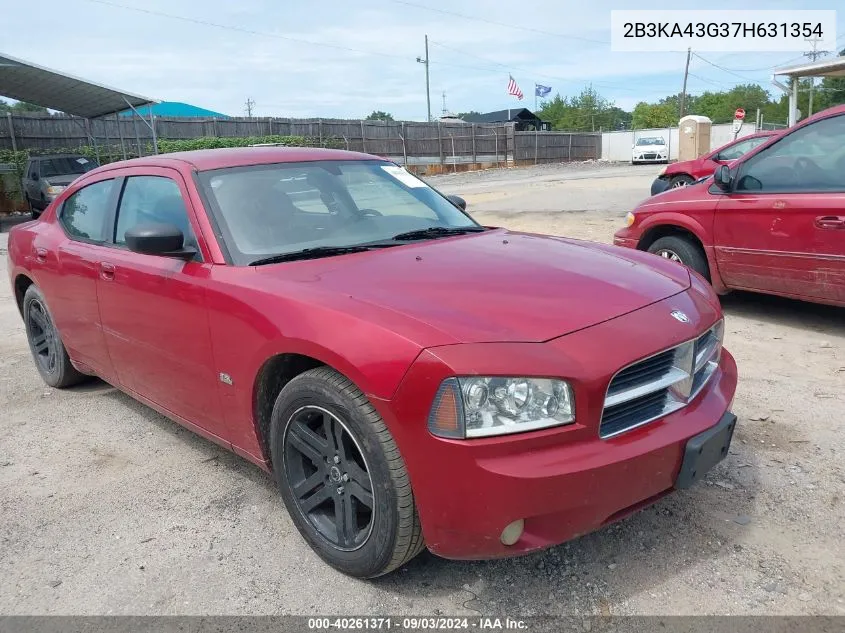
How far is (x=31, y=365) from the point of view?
18.3 ft

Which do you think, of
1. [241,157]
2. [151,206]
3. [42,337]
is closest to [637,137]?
[42,337]

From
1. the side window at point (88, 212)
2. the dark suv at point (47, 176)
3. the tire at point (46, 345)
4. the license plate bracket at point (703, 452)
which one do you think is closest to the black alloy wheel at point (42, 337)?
the tire at point (46, 345)

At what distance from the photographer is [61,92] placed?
792 inches

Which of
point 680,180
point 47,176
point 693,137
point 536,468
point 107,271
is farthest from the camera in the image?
point 693,137

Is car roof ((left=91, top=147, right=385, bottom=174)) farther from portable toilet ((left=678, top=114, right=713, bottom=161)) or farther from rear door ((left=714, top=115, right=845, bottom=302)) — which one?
portable toilet ((left=678, top=114, right=713, bottom=161))

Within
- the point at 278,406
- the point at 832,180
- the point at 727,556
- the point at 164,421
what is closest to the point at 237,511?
the point at 278,406

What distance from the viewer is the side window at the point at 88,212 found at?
13.5 ft

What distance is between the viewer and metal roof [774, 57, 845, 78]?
1455 centimetres

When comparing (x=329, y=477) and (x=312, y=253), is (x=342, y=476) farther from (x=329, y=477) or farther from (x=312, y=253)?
(x=312, y=253)

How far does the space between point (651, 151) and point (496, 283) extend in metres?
37.9

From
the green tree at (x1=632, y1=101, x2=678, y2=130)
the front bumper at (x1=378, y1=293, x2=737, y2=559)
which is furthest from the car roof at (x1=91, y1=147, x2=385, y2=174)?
the green tree at (x1=632, y1=101, x2=678, y2=130)

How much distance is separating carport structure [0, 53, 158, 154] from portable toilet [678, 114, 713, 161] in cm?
2260

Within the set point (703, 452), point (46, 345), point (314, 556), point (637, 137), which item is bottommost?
point (314, 556)

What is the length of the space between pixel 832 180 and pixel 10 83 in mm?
21349
